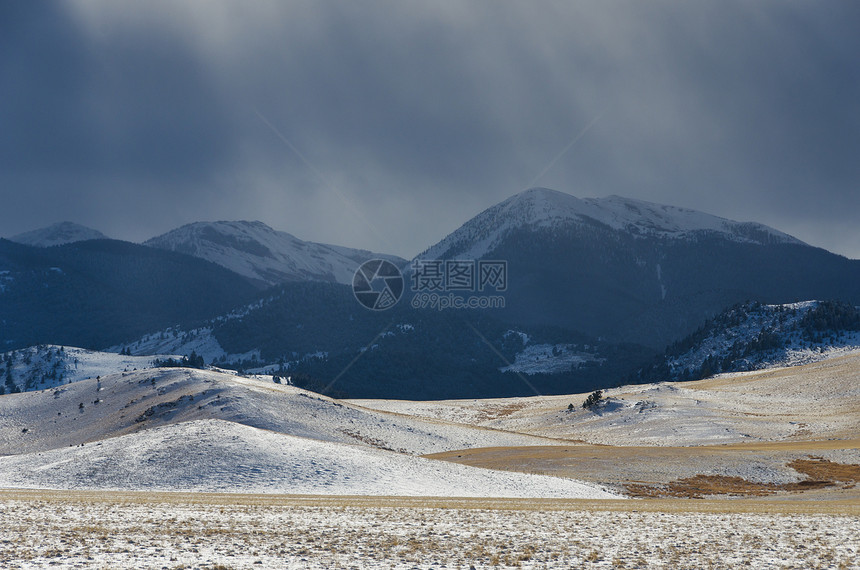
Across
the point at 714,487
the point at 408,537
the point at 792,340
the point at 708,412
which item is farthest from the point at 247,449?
the point at 792,340

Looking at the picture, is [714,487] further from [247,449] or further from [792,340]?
[792,340]

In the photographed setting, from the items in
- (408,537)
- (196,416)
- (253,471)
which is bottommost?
(253,471)

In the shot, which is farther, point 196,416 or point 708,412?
point 708,412

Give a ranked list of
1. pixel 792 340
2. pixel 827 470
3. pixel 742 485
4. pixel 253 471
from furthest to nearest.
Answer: pixel 792 340, pixel 827 470, pixel 742 485, pixel 253 471

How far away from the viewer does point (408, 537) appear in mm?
20875

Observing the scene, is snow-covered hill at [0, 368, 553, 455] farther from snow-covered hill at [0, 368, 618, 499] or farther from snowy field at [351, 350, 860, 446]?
snowy field at [351, 350, 860, 446]

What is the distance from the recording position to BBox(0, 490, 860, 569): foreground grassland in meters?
17.4

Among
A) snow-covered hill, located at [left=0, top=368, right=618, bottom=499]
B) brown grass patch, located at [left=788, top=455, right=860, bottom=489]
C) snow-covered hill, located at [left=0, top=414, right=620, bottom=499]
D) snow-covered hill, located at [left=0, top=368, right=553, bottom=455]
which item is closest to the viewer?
snow-covered hill, located at [left=0, top=414, right=620, bottom=499]

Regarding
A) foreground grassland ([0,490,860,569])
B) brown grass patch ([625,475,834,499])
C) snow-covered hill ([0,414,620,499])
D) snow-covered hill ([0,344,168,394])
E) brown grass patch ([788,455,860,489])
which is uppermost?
snow-covered hill ([0,344,168,394])

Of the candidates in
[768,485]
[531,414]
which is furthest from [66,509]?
[531,414]

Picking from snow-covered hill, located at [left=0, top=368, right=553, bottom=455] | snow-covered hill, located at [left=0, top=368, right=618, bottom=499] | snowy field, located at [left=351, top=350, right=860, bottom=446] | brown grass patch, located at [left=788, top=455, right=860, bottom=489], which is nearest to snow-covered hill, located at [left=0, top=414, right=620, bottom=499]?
snow-covered hill, located at [left=0, top=368, right=618, bottom=499]

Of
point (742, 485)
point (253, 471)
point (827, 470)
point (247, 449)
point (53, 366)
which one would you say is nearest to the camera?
point (253, 471)

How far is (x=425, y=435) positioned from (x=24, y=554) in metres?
59.5

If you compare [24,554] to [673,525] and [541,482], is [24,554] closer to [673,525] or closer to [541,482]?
[673,525]
